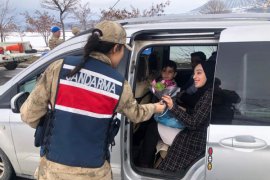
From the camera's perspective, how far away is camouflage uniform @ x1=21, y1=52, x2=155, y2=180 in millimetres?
2008

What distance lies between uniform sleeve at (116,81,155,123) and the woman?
483mm

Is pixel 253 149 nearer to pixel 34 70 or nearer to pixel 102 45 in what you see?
pixel 102 45

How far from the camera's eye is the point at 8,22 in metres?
24.5

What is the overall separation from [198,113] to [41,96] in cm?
126

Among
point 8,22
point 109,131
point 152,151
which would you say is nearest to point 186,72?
point 152,151

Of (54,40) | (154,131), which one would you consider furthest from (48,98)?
(54,40)

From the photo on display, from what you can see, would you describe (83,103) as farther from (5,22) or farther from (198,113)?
(5,22)

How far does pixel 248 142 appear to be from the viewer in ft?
7.68

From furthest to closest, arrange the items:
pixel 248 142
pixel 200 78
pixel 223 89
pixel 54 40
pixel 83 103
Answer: pixel 54 40 → pixel 200 78 → pixel 223 89 → pixel 248 142 → pixel 83 103

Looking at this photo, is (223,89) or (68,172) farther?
(223,89)

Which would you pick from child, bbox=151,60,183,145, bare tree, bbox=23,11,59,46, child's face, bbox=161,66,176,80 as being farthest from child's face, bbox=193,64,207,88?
bare tree, bbox=23,11,59,46

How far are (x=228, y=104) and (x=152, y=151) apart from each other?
1.10m

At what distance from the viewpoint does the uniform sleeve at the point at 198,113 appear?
2748 mm

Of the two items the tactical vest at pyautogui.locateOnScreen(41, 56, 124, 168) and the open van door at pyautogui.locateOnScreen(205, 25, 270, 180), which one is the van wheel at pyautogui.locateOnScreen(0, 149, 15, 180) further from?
the open van door at pyautogui.locateOnScreen(205, 25, 270, 180)
